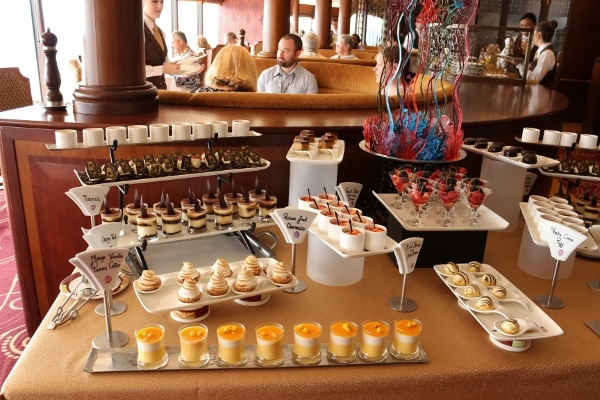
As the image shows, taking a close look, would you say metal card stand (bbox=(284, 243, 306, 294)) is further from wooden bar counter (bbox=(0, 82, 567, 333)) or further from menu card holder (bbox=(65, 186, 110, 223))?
wooden bar counter (bbox=(0, 82, 567, 333))

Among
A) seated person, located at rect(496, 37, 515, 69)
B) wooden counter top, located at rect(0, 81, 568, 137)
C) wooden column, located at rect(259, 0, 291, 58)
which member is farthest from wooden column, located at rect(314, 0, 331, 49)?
wooden counter top, located at rect(0, 81, 568, 137)

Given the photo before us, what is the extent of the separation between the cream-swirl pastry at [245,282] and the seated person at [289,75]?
104 inches

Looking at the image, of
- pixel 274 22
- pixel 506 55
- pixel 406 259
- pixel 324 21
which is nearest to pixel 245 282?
pixel 406 259

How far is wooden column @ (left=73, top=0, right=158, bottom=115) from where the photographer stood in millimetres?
2080

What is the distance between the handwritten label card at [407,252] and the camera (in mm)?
1346

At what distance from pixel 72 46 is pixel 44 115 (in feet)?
14.9

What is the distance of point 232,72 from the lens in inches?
125

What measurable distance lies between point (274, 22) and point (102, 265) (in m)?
4.59

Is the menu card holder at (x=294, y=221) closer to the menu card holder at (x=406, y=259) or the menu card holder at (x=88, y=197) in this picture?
the menu card holder at (x=406, y=259)


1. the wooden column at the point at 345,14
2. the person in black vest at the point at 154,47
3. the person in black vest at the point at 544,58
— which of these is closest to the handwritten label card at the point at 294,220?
the person in black vest at the point at 154,47

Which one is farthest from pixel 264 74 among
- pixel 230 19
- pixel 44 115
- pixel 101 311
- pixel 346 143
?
pixel 230 19

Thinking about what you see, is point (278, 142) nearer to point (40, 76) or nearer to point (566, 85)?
point (40, 76)

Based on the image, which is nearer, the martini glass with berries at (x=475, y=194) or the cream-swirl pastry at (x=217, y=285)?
the cream-swirl pastry at (x=217, y=285)

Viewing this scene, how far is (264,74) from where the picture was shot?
3.96m
